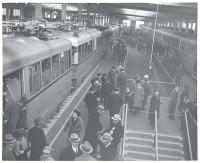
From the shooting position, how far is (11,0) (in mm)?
5156

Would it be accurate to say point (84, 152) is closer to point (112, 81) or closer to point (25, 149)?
point (25, 149)

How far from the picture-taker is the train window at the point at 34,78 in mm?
5839

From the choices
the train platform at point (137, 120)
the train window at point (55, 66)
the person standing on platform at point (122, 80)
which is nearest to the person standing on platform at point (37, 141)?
the train platform at point (137, 120)

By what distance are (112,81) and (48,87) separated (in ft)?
5.81

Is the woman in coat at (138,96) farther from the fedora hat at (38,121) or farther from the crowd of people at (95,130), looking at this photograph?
the fedora hat at (38,121)

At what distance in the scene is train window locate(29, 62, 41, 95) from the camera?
5839 mm

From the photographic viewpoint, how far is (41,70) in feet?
21.2

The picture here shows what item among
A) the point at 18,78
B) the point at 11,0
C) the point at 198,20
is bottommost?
the point at 18,78

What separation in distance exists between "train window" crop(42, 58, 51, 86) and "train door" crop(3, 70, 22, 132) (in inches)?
52.2

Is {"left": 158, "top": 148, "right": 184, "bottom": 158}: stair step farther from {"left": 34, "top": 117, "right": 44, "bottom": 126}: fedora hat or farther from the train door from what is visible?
the train door

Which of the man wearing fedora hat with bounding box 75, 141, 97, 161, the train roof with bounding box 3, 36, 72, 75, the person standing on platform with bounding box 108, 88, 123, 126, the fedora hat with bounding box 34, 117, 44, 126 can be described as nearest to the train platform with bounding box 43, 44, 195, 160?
the person standing on platform with bounding box 108, 88, 123, 126

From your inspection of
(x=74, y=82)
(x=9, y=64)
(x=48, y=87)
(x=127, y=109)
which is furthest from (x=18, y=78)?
(x=74, y=82)

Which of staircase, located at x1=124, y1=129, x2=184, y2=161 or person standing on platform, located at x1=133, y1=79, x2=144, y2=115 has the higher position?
person standing on platform, located at x1=133, y1=79, x2=144, y2=115

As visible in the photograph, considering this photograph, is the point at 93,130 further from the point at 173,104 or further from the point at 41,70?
the point at 173,104
